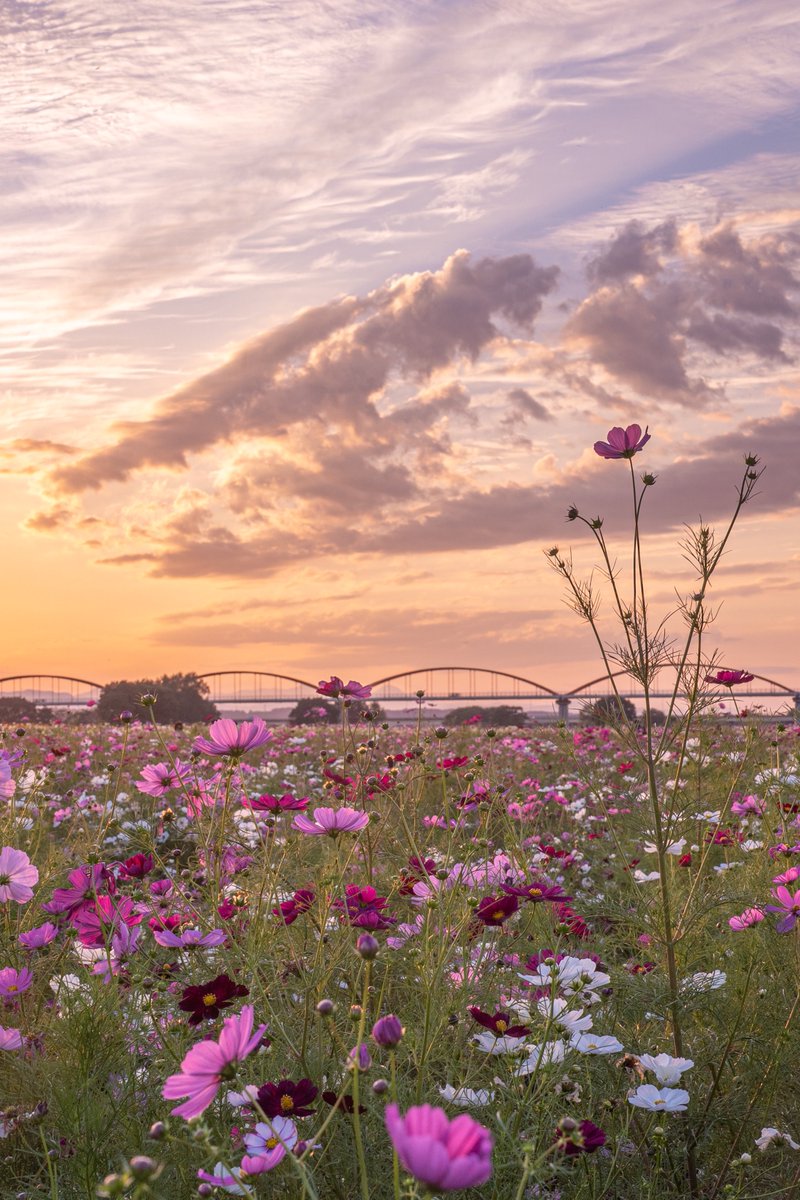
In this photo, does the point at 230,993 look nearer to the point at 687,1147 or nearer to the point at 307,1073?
the point at 307,1073

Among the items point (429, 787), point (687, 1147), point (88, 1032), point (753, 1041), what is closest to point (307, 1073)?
point (88, 1032)

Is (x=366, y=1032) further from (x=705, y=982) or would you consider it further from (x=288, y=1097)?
(x=705, y=982)

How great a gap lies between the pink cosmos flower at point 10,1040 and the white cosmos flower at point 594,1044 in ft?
4.27

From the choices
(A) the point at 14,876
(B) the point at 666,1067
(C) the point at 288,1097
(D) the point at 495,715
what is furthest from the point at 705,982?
(D) the point at 495,715

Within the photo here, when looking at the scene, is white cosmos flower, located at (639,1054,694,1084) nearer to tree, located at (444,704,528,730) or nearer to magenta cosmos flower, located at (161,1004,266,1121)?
→ magenta cosmos flower, located at (161,1004,266,1121)

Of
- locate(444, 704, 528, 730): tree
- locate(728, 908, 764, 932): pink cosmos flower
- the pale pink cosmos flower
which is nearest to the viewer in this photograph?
the pale pink cosmos flower

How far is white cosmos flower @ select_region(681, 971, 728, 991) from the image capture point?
2.65m

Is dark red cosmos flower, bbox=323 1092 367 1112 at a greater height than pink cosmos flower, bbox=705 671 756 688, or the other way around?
pink cosmos flower, bbox=705 671 756 688

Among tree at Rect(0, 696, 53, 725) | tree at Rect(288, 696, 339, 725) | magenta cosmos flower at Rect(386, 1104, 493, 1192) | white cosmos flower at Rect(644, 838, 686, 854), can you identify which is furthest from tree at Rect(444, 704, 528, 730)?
magenta cosmos flower at Rect(386, 1104, 493, 1192)

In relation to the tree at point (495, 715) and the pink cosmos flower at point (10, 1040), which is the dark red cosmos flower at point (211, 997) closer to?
the pink cosmos flower at point (10, 1040)

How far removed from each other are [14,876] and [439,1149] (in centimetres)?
212

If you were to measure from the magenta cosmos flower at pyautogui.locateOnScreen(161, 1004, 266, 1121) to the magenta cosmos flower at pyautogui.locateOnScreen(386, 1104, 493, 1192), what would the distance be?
0.50 metres

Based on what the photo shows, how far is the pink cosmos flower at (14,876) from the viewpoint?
268 centimetres

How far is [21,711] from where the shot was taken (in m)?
Answer: 19.2
